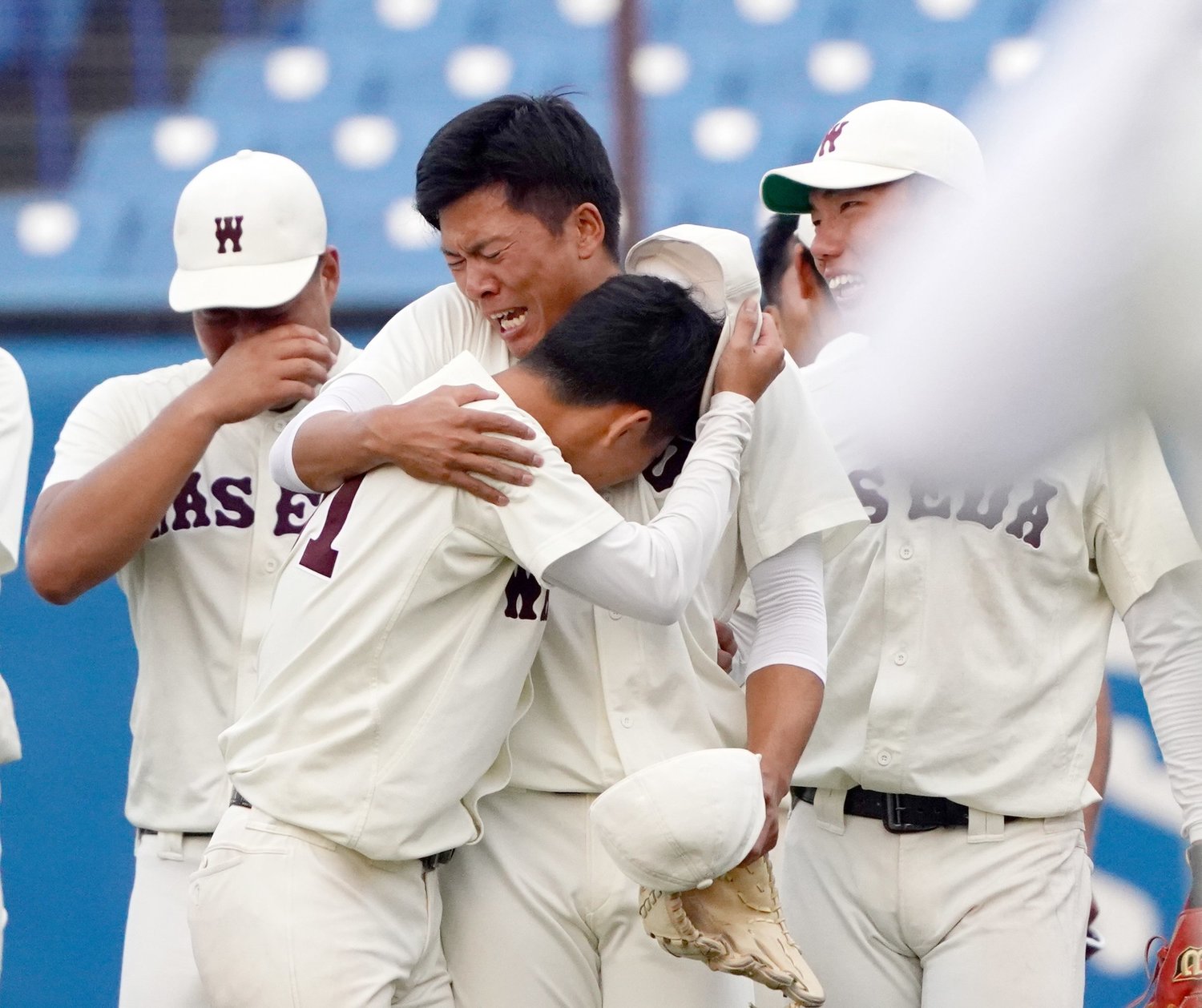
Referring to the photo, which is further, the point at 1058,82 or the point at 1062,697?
the point at 1062,697

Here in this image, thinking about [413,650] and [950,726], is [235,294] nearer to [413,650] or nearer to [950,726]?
[413,650]

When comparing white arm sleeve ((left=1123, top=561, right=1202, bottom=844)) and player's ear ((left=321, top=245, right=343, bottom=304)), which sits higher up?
player's ear ((left=321, top=245, right=343, bottom=304))

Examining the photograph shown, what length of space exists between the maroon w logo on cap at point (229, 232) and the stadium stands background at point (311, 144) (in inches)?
60.5

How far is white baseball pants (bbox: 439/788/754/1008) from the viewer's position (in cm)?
157

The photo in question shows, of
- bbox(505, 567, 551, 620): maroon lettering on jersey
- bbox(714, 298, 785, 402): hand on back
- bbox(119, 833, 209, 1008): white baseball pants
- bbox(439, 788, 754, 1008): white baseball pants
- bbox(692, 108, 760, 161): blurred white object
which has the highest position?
bbox(714, 298, 785, 402): hand on back

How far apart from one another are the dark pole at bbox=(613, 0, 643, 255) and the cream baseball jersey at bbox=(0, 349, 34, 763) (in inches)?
82.8

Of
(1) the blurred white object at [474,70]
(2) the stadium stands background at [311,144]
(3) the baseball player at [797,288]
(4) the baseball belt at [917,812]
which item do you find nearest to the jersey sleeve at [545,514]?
(4) the baseball belt at [917,812]

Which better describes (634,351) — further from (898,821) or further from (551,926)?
(898,821)

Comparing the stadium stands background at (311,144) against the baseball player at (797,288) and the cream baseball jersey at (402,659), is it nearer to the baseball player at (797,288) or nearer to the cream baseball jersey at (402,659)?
the baseball player at (797,288)

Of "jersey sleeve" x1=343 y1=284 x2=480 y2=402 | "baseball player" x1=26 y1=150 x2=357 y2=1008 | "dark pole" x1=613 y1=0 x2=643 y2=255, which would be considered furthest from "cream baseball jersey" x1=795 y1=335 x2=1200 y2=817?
"dark pole" x1=613 y1=0 x2=643 y2=255

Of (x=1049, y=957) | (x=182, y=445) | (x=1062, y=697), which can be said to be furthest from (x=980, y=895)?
(x=182, y=445)

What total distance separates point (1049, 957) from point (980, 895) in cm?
10

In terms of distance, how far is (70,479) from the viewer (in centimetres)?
211

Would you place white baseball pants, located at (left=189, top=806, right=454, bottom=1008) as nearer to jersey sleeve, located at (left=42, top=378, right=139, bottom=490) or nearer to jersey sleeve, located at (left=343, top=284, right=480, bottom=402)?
jersey sleeve, located at (left=343, top=284, right=480, bottom=402)
